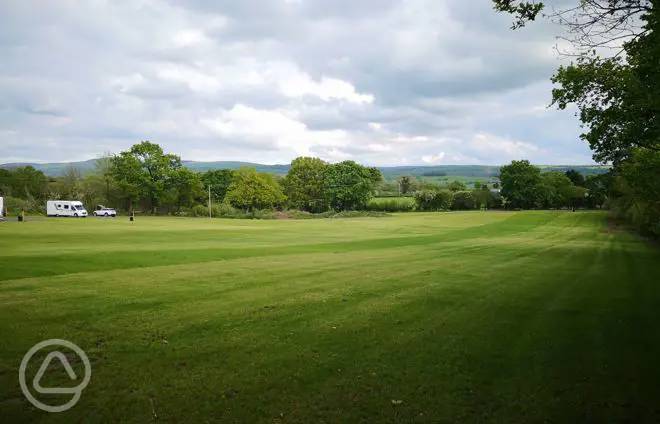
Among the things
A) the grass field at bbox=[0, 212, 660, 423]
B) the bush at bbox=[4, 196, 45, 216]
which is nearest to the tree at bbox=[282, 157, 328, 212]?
the bush at bbox=[4, 196, 45, 216]

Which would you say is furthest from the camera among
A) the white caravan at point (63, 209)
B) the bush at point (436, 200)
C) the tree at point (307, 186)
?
the tree at point (307, 186)

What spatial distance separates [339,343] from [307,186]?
106 meters

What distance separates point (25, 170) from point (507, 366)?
5283 inches

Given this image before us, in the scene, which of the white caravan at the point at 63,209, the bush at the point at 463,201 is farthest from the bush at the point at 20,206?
the bush at the point at 463,201

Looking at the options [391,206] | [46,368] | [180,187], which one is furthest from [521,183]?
[46,368]

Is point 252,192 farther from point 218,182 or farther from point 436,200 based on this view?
point 436,200

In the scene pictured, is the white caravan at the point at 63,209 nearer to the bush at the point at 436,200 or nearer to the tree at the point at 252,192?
the tree at the point at 252,192

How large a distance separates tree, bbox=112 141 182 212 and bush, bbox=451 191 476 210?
69400 mm

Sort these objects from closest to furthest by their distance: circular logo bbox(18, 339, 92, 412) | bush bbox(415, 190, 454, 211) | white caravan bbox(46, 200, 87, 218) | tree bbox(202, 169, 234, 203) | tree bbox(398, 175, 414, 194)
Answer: circular logo bbox(18, 339, 92, 412), white caravan bbox(46, 200, 87, 218), bush bbox(415, 190, 454, 211), tree bbox(202, 169, 234, 203), tree bbox(398, 175, 414, 194)

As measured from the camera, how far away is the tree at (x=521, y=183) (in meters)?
114

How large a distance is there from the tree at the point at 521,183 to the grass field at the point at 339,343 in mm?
103265

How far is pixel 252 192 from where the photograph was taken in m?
103

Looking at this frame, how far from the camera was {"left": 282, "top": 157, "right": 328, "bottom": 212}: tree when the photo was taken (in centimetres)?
11444

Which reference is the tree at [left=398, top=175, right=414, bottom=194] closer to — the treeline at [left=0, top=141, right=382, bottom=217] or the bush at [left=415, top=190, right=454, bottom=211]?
the bush at [left=415, top=190, right=454, bottom=211]
